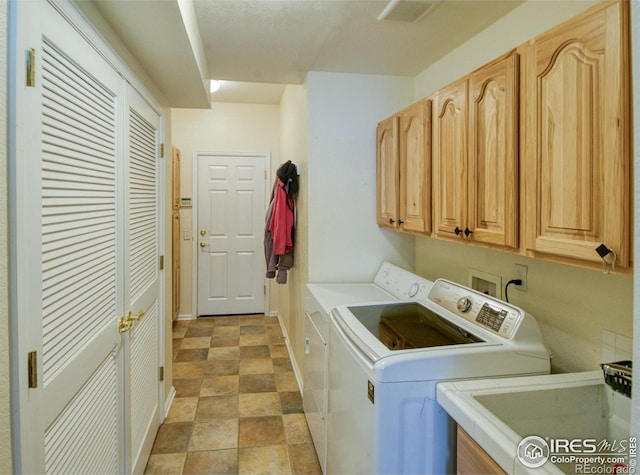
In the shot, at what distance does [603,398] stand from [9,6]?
1901 mm

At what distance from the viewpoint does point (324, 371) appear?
1.88 metres

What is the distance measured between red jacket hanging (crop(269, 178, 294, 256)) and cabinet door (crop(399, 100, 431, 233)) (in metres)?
1.10

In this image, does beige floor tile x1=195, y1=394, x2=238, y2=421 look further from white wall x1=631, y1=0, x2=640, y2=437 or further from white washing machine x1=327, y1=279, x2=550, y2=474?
white wall x1=631, y1=0, x2=640, y2=437

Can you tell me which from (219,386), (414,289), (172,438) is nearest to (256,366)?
(219,386)

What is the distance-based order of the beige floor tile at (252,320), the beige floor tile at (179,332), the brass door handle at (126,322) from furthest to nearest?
1. the beige floor tile at (252,320)
2. the beige floor tile at (179,332)
3. the brass door handle at (126,322)

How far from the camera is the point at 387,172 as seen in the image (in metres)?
2.40

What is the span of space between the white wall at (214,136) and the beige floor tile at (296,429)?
8.30 ft

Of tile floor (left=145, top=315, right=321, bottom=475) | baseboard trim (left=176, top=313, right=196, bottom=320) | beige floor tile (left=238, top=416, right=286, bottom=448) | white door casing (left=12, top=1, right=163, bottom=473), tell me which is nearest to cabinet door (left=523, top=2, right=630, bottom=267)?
white door casing (left=12, top=1, right=163, bottom=473)

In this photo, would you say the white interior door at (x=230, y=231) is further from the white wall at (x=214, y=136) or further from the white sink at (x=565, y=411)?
the white sink at (x=565, y=411)

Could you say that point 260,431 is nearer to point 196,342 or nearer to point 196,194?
point 196,342

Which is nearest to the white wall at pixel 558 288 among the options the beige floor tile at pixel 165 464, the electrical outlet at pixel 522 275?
the electrical outlet at pixel 522 275

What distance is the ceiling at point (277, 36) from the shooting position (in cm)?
142

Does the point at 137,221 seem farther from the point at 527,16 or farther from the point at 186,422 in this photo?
the point at 527,16

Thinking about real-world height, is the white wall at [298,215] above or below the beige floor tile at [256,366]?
above
